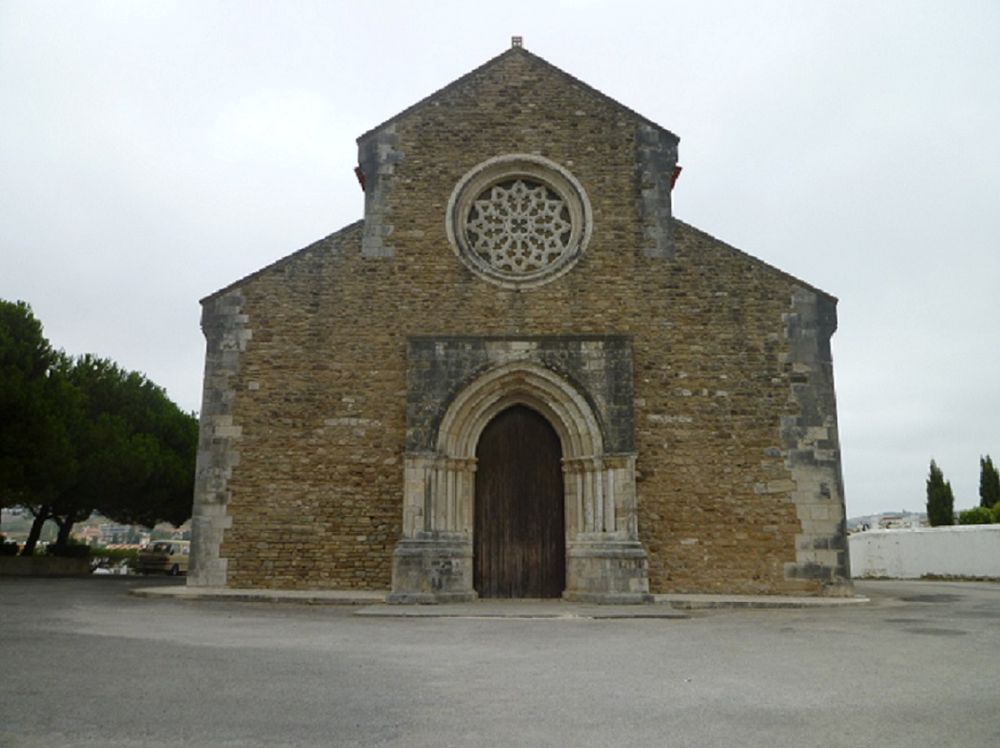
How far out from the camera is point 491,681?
16.6 ft

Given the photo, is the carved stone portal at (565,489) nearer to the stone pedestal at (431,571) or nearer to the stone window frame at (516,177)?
the stone pedestal at (431,571)

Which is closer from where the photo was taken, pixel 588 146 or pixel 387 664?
pixel 387 664

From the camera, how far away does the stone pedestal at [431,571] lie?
34.9 ft

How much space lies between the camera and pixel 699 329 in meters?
12.1

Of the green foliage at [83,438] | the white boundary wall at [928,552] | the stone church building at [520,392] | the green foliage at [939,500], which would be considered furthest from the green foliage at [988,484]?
the green foliage at [83,438]

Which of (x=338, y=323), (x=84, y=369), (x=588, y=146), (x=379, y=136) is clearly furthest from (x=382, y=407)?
(x=84, y=369)

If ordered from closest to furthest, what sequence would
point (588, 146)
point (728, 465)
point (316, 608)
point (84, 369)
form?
point (316, 608) < point (728, 465) < point (588, 146) < point (84, 369)

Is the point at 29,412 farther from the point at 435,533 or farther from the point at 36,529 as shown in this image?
the point at 435,533

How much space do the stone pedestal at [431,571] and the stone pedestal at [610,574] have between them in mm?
1540

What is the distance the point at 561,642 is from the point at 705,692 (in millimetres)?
2404

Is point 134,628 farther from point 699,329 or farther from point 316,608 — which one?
point 699,329

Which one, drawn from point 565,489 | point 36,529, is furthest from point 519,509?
point 36,529

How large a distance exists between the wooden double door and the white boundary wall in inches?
483

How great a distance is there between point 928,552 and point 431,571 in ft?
50.5
